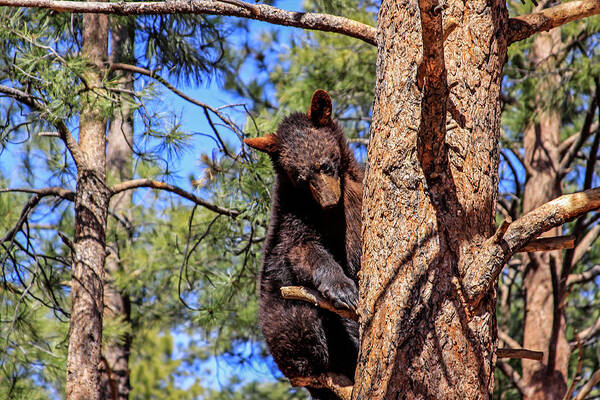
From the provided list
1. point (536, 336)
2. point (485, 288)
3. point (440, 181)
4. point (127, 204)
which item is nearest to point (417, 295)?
point (485, 288)

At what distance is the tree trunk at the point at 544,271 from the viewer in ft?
20.6

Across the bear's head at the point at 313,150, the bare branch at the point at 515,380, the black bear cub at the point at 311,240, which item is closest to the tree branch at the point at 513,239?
the black bear cub at the point at 311,240

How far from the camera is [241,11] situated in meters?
2.98

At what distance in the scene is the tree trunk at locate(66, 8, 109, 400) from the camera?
13.4 feet

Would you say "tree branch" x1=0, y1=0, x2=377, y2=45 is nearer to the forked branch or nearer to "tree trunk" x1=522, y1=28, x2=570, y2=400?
the forked branch

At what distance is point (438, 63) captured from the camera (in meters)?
1.91

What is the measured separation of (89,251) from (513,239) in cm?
321

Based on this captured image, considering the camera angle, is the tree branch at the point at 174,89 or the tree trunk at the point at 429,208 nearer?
the tree trunk at the point at 429,208

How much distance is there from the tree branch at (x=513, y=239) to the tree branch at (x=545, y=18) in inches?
29.7

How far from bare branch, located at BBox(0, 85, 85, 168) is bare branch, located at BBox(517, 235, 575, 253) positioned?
3.02 metres

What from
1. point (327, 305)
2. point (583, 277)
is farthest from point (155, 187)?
point (583, 277)

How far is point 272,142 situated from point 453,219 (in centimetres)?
185

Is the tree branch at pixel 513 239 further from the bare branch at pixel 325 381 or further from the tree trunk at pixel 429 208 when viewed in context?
the bare branch at pixel 325 381

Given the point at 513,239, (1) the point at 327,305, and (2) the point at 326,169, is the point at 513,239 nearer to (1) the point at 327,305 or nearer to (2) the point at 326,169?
(1) the point at 327,305
